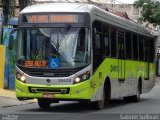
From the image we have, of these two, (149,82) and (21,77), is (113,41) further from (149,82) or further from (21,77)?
(149,82)

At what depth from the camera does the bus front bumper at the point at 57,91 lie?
1648cm

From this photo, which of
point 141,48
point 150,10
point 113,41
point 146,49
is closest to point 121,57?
point 113,41

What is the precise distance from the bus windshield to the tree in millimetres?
36715

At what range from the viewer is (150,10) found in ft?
179

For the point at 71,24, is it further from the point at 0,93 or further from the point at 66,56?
the point at 0,93

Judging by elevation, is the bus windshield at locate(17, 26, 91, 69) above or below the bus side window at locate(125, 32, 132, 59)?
above

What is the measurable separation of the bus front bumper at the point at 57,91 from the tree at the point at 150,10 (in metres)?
37.1

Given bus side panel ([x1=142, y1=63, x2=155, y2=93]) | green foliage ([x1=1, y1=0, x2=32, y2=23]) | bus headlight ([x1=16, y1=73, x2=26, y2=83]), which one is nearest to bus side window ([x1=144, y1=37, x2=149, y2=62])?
bus side panel ([x1=142, y1=63, x2=155, y2=93])

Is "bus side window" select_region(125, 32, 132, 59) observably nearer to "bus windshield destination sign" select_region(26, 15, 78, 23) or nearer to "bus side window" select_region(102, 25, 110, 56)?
"bus side window" select_region(102, 25, 110, 56)

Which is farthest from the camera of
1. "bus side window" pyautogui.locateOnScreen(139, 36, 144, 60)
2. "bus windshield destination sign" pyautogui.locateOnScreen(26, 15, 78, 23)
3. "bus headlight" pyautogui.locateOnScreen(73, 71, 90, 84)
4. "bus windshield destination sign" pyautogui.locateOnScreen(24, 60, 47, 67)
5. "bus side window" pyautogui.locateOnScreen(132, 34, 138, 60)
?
"bus side window" pyautogui.locateOnScreen(139, 36, 144, 60)

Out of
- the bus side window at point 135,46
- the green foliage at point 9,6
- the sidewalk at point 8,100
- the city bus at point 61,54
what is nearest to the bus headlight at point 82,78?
the city bus at point 61,54

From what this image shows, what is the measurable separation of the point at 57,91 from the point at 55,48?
52.2 inches

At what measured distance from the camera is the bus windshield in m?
16.6

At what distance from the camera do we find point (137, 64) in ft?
78.3
